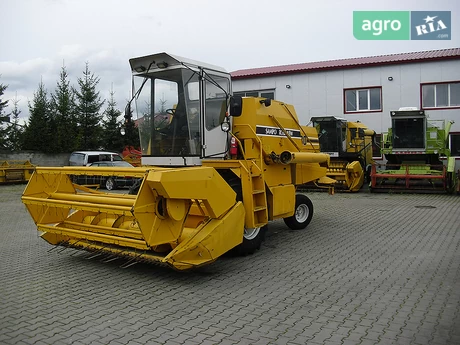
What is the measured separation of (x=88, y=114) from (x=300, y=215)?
25.0 meters

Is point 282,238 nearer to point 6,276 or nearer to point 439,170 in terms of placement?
point 6,276

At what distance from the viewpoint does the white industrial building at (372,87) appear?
2002 cm

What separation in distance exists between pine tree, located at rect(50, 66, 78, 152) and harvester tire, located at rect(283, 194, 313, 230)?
23046 millimetres

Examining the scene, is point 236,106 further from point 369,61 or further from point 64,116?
point 64,116

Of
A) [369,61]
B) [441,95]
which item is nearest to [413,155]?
[441,95]

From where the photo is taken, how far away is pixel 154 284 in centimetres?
549

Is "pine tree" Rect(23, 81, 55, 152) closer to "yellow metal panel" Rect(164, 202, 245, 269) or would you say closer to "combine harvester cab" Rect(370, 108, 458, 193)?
"combine harvester cab" Rect(370, 108, 458, 193)

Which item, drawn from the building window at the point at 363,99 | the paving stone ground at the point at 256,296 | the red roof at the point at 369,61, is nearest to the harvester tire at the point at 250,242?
the paving stone ground at the point at 256,296

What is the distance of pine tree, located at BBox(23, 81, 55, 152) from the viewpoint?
2834 cm

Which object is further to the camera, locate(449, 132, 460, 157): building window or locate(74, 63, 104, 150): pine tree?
locate(74, 63, 104, 150): pine tree

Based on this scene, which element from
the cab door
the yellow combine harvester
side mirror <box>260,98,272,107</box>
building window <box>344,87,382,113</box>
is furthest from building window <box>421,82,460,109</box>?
Result: the cab door

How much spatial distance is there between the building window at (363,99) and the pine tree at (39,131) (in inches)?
748

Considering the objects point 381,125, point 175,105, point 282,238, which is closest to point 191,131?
point 175,105

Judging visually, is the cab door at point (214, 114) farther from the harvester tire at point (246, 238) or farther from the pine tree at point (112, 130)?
the pine tree at point (112, 130)
